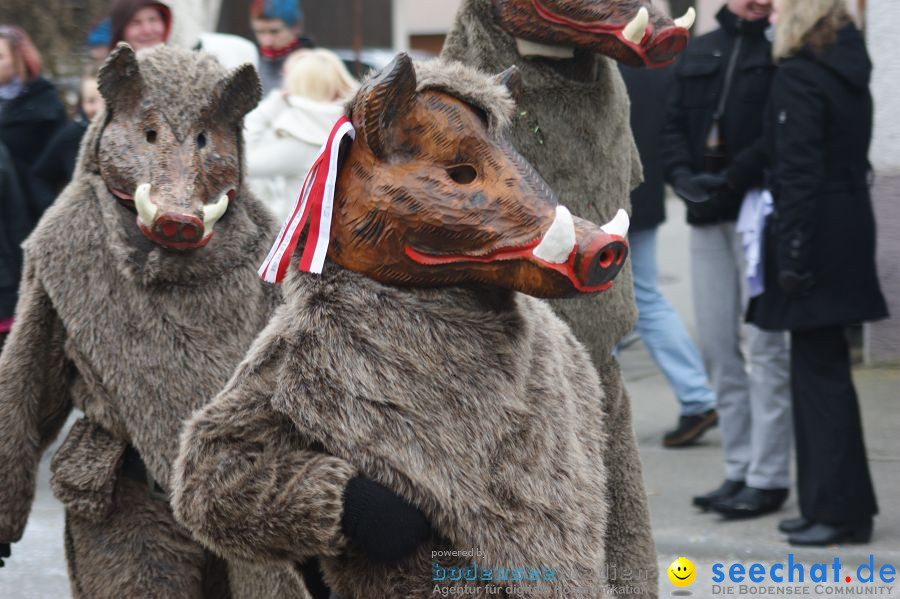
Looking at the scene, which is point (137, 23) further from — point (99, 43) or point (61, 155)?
point (99, 43)

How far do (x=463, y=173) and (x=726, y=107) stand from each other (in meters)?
3.63

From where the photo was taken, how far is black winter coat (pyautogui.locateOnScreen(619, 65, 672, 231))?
23.2 ft

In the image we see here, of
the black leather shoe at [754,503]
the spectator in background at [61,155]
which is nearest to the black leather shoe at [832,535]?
the black leather shoe at [754,503]

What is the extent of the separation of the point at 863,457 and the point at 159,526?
294cm

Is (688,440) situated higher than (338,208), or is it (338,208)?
(338,208)

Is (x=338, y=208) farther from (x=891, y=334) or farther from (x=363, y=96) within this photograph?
(x=891, y=334)

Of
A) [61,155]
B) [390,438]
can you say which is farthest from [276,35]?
[390,438]

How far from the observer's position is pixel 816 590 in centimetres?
520

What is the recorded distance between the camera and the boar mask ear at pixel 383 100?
2.43 metres

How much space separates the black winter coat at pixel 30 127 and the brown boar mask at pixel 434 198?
4.69m

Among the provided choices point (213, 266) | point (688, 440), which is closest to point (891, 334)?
point (688, 440)

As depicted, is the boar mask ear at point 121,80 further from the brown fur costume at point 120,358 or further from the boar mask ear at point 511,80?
the boar mask ear at point 511,80

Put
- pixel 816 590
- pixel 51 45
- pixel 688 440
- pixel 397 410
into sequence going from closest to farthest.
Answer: pixel 397 410 → pixel 816 590 → pixel 688 440 → pixel 51 45

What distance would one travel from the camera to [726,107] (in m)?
5.93
